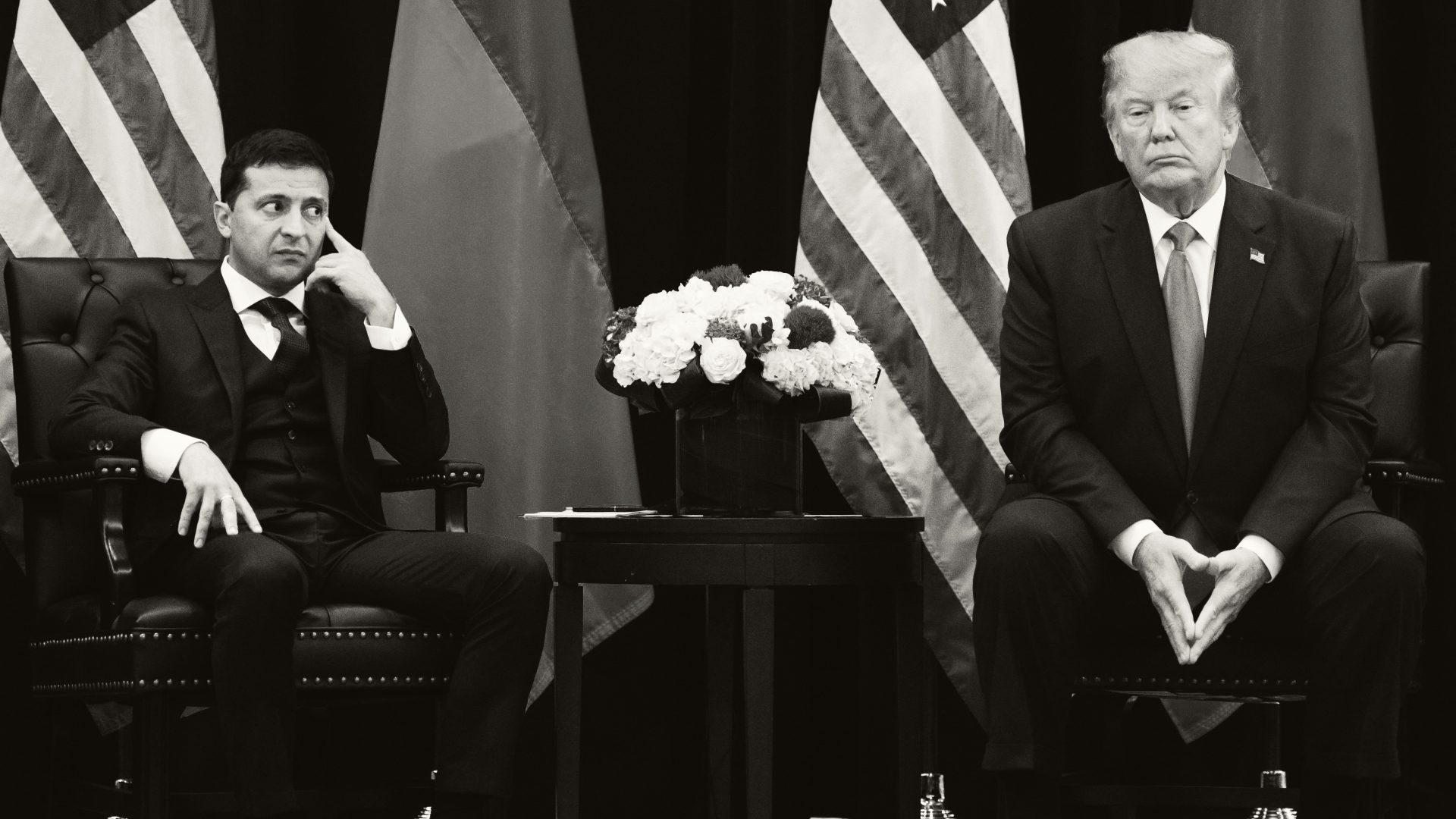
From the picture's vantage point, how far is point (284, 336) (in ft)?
11.1

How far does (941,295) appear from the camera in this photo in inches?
150

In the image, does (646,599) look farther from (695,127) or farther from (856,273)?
(695,127)

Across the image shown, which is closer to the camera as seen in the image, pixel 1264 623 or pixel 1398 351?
pixel 1264 623

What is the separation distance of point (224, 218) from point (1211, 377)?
2.02 meters

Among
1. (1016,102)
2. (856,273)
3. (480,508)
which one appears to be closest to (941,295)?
(856,273)

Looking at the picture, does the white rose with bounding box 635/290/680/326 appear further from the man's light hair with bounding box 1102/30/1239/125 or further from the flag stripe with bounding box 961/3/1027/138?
the flag stripe with bounding box 961/3/1027/138

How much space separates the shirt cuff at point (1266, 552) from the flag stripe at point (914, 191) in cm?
109

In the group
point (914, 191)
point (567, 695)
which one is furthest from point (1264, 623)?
point (914, 191)

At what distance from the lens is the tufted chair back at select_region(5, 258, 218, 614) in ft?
10.7

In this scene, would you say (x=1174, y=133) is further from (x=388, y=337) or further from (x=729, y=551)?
Answer: (x=388, y=337)

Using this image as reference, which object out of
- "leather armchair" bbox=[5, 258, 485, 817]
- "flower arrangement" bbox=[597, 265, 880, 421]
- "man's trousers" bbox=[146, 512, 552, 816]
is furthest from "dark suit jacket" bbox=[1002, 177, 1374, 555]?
"leather armchair" bbox=[5, 258, 485, 817]

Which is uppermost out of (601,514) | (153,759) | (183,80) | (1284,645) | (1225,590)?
(183,80)

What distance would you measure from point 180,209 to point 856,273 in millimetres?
1554

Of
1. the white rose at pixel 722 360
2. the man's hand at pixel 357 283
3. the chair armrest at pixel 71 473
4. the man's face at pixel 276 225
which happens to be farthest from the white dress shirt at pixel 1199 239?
the chair armrest at pixel 71 473
